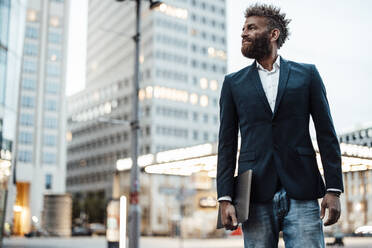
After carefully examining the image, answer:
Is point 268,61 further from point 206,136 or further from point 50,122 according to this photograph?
point 206,136

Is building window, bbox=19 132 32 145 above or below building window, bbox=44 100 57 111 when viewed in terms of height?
below

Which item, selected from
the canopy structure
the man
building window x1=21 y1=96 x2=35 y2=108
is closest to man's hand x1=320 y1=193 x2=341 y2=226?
the man

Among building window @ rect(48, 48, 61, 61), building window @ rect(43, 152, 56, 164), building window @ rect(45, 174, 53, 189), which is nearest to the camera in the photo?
building window @ rect(45, 174, 53, 189)

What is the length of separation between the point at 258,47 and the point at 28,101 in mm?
71673

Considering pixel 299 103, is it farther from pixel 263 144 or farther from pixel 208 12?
pixel 208 12

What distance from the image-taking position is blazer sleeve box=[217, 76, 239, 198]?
2.57 meters

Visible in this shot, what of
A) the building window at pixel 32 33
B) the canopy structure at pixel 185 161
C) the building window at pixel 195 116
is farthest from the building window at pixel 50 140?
the canopy structure at pixel 185 161

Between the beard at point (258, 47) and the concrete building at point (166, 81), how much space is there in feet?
235

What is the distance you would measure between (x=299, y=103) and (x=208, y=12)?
86.0 metres

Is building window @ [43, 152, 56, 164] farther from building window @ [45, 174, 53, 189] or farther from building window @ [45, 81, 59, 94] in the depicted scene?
building window @ [45, 81, 59, 94]

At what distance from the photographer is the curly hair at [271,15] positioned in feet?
8.93

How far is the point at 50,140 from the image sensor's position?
72.3 meters

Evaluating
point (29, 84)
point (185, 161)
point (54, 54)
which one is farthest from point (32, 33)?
point (185, 161)

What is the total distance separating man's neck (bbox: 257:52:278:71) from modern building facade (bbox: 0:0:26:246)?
504 inches
